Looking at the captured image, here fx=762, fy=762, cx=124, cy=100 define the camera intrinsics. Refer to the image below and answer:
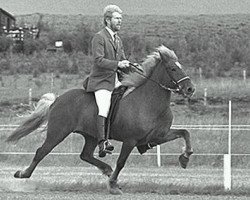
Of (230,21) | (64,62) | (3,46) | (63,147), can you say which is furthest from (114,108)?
(230,21)

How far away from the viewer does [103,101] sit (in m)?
11.2

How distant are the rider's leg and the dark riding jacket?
107mm

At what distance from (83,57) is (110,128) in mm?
37538

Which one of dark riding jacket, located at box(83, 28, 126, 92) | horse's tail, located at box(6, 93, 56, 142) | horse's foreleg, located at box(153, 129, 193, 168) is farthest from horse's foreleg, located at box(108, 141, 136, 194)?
horse's tail, located at box(6, 93, 56, 142)

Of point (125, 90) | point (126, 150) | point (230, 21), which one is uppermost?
point (125, 90)

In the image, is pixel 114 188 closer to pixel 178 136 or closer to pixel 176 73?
pixel 178 136

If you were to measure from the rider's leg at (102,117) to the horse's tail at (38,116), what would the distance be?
3.85ft

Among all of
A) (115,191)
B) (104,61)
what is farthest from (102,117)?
(115,191)

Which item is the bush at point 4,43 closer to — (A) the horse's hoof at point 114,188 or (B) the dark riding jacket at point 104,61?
(B) the dark riding jacket at point 104,61

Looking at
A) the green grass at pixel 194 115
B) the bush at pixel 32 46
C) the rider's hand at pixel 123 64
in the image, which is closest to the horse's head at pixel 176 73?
the rider's hand at pixel 123 64

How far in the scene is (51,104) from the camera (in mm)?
11992

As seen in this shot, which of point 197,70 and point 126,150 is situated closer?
point 126,150

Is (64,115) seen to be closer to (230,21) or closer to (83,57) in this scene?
(83,57)

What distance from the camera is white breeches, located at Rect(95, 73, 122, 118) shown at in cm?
1114
